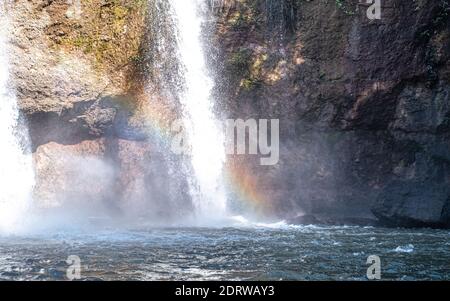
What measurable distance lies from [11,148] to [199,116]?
5.76 meters

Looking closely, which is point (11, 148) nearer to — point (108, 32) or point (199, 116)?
point (108, 32)

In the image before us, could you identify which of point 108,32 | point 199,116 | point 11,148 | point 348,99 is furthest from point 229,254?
point 108,32

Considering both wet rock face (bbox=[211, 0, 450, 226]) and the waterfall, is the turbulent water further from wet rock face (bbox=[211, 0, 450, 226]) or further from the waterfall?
the waterfall

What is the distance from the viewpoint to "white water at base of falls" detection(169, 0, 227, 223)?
57.0ft

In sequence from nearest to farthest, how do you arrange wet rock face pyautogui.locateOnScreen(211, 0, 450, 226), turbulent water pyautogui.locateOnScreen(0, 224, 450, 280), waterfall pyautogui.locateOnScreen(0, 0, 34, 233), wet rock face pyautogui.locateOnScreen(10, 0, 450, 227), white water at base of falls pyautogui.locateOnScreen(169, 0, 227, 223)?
turbulent water pyautogui.locateOnScreen(0, 224, 450, 280)
wet rock face pyautogui.locateOnScreen(211, 0, 450, 226)
wet rock face pyautogui.locateOnScreen(10, 0, 450, 227)
waterfall pyautogui.locateOnScreen(0, 0, 34, 233)
white water at base of falls pyautogui.locateOnScreen(169, 0, 227, 223)

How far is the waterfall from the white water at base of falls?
4.99m

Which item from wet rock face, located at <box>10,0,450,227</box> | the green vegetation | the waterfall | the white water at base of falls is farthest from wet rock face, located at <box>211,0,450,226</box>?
the waterfall

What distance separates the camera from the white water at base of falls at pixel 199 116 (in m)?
17.4

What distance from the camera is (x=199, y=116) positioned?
57.8 feet

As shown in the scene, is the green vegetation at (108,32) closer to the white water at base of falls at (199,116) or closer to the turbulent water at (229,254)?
the white water at base of falls at (199,116)

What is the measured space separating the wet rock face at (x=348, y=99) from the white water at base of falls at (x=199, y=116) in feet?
1.97

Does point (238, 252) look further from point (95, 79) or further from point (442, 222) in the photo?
point (95, 79)

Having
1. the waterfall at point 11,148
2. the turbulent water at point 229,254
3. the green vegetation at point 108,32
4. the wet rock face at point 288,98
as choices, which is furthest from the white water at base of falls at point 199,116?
the waterfall at point 11,148
